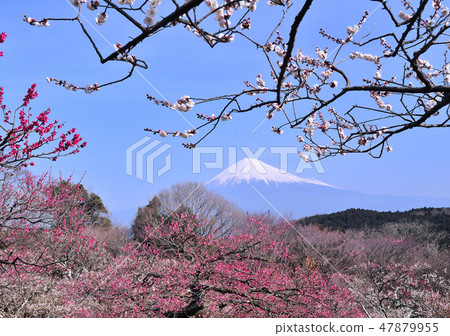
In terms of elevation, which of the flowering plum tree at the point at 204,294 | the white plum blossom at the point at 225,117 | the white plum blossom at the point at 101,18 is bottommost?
the flowering plum tree at the point at 204,294

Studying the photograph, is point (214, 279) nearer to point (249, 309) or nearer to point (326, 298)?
point (249, 309)

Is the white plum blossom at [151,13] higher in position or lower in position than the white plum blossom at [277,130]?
higher

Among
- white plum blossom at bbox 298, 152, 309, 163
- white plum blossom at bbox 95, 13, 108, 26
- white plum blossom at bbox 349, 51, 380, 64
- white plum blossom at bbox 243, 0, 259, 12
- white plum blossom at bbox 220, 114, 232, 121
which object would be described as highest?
white plum blossom at bbox 349, 51, 380, 64

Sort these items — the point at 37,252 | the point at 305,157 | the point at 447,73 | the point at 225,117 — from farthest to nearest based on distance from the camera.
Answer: the point at 37,252, the point at 305,157, the point at 447,73, the point at 225,117

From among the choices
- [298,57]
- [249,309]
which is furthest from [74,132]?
[249,309]

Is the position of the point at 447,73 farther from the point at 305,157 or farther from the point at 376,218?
the point at 376,218

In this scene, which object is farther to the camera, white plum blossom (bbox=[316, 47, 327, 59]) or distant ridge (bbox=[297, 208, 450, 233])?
distant ridge (bbox=[297, 208, 450, 233])

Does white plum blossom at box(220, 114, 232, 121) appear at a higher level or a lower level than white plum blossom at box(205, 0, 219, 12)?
lower

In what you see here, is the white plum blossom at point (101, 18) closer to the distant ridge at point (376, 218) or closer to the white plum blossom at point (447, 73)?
the white plum blossom at point (447, 73)

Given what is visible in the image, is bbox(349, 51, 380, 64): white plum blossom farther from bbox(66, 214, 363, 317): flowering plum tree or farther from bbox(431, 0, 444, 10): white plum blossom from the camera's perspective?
bbox(66, 214, 363, 317): flowering plum tree

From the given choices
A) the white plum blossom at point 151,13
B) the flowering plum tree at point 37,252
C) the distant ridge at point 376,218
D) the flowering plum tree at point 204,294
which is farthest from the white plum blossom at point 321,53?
the distant ridge at point 376,218

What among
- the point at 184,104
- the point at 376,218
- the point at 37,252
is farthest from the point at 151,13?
the point at 376,218

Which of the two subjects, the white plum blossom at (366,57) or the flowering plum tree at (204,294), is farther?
the flowering plum tree at (204,294)

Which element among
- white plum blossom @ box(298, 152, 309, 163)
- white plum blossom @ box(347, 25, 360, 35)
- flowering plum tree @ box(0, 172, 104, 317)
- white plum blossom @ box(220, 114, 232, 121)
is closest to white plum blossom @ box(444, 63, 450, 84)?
white plum blossom @ box(347, 25, 360, 35)
